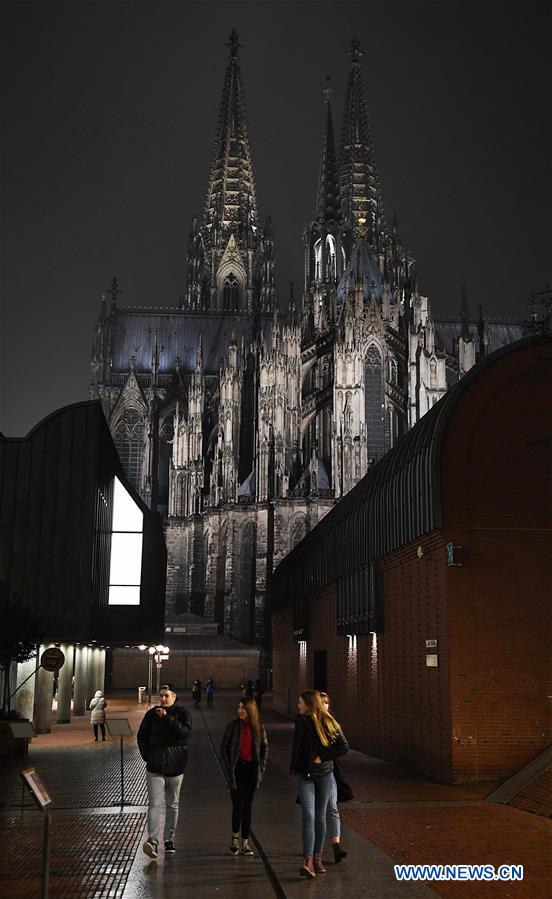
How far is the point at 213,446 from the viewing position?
230ft

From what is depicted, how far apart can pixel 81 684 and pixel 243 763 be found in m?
26.1

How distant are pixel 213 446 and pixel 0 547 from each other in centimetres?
4737

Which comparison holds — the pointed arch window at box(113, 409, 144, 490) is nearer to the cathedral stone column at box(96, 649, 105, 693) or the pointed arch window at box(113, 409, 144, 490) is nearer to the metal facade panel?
the metal facade panel

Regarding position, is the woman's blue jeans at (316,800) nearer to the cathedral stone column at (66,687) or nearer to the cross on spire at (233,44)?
the cathedral stone column at (66,687)

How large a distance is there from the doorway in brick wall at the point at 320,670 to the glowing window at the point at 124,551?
5.76m

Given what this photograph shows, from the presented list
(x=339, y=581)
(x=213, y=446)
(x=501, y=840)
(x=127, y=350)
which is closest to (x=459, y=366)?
(x=213, y=446)

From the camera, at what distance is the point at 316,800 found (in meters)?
8.68

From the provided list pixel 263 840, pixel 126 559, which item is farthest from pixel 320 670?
pixel 263 840

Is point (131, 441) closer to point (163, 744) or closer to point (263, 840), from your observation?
point (263, 840)

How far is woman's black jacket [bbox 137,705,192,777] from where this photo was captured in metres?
9.23

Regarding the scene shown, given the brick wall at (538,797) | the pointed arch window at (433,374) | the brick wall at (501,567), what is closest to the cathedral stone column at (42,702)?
the brick wall at (501,567)

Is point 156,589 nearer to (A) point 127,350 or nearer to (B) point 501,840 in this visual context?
(B) point 501,840

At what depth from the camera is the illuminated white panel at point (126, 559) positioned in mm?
27750

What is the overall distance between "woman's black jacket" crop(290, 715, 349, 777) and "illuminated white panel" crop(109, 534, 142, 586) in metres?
19.4
